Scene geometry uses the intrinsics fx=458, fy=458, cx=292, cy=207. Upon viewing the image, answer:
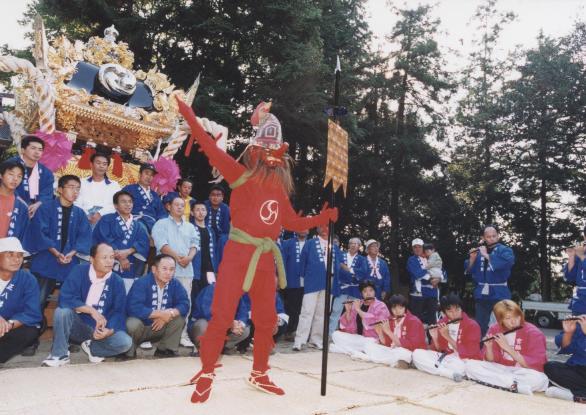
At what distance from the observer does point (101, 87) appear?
8.09 metres

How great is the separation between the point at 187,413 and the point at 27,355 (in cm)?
275

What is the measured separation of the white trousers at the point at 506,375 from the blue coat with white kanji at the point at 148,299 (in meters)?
3.22

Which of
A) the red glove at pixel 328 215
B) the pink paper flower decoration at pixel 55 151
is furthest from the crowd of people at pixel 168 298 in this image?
the red glove at pixel 328 215

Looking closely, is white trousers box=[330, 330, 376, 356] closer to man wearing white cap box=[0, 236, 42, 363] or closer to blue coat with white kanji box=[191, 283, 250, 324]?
blue coat with white kanji box=[191, 283, 250, 324]

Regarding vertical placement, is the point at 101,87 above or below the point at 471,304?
above

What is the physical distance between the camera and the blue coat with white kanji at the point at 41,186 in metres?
5.43

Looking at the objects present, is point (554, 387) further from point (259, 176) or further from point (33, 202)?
point (33, 202)

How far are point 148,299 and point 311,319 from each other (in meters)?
2.55

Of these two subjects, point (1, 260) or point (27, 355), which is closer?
point (1, 260)

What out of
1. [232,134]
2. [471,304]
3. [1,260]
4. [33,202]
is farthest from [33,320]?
[471,304]

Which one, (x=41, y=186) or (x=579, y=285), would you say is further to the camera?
(x=41, y=186)

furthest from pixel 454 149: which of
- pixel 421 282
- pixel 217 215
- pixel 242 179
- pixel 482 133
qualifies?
pixel 242 179

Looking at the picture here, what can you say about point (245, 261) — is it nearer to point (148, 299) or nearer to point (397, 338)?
point (148, 299)

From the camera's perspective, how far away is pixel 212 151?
3582mm
